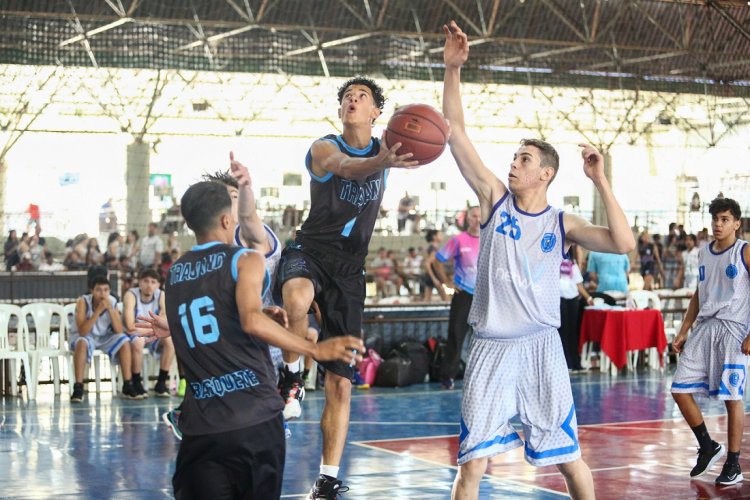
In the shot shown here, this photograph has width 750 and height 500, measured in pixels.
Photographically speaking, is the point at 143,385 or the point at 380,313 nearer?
the point at 143,385

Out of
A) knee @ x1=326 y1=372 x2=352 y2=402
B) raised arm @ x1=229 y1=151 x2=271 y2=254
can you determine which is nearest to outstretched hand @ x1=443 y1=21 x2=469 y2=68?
raised arm @ x1=229 y1=151 x2=271 y2=254

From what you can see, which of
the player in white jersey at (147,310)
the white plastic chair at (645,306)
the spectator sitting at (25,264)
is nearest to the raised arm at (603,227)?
the player in white jersey at (147,310)

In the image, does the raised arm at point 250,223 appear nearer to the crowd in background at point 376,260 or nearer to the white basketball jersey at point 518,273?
the white basketball jersey at point 518,273

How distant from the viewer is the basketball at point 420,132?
519 cm

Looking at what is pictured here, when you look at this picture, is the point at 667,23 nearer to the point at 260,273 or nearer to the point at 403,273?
the point at 403,273

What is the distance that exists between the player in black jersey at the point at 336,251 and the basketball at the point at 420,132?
0.48m

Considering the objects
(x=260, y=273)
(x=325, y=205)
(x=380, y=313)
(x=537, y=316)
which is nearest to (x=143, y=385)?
(x=380, y=313)

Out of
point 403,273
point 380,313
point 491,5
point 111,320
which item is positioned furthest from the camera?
point 491,5

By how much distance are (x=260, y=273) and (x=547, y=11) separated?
2225 centimetres

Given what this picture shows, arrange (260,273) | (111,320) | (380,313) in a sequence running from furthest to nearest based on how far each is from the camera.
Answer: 1. (380,313)
2. (111,320)
3. (260,273)

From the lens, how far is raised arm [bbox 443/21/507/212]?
199 inches

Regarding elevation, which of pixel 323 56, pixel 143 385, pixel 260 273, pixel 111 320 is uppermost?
pixel 323 56

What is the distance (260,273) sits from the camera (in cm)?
381

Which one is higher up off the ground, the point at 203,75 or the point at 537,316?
the point at 203,75
